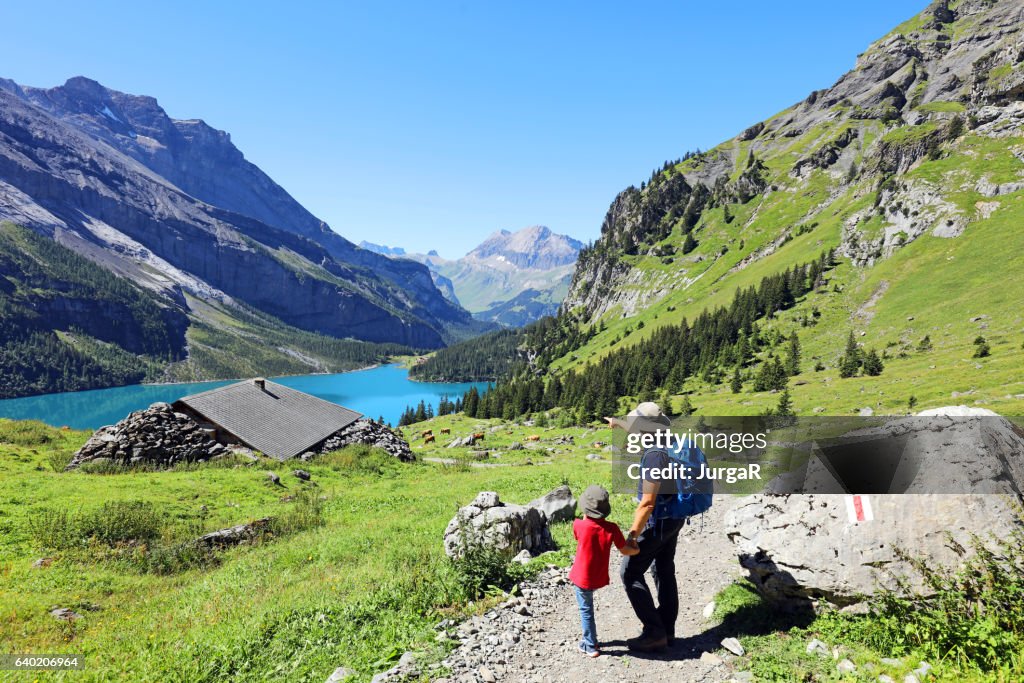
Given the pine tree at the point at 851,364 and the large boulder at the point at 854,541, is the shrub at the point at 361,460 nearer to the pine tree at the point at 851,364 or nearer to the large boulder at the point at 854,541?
the large boulder at the point at 854,541

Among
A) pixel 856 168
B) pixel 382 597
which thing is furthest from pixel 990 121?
pixel 382 597

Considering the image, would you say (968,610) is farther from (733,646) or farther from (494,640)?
(494,640)

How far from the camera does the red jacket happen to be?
718cm

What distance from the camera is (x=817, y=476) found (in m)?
8.53

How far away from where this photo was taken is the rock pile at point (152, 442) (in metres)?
24.4

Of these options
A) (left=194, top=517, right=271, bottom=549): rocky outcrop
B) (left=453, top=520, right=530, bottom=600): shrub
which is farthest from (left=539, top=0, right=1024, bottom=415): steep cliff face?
(left=194, top=517, right=271, bottom=549): rocky outcrop

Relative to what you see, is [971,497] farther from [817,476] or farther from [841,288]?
[841,288]

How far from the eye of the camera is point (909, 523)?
6.88 m

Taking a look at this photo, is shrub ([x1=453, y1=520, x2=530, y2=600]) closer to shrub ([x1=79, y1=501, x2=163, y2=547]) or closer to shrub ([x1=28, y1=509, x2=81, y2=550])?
shrub ([x1=79, y1=501, x2=163, y2=547])

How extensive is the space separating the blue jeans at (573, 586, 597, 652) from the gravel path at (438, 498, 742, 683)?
206 mm

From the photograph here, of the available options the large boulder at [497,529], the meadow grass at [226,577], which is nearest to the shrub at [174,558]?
the meadow grass at [226,577]

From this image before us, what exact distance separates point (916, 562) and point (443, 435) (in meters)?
68.0

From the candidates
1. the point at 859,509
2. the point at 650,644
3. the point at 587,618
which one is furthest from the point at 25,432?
the point at 859,509

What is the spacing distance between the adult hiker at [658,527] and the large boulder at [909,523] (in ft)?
6.03
